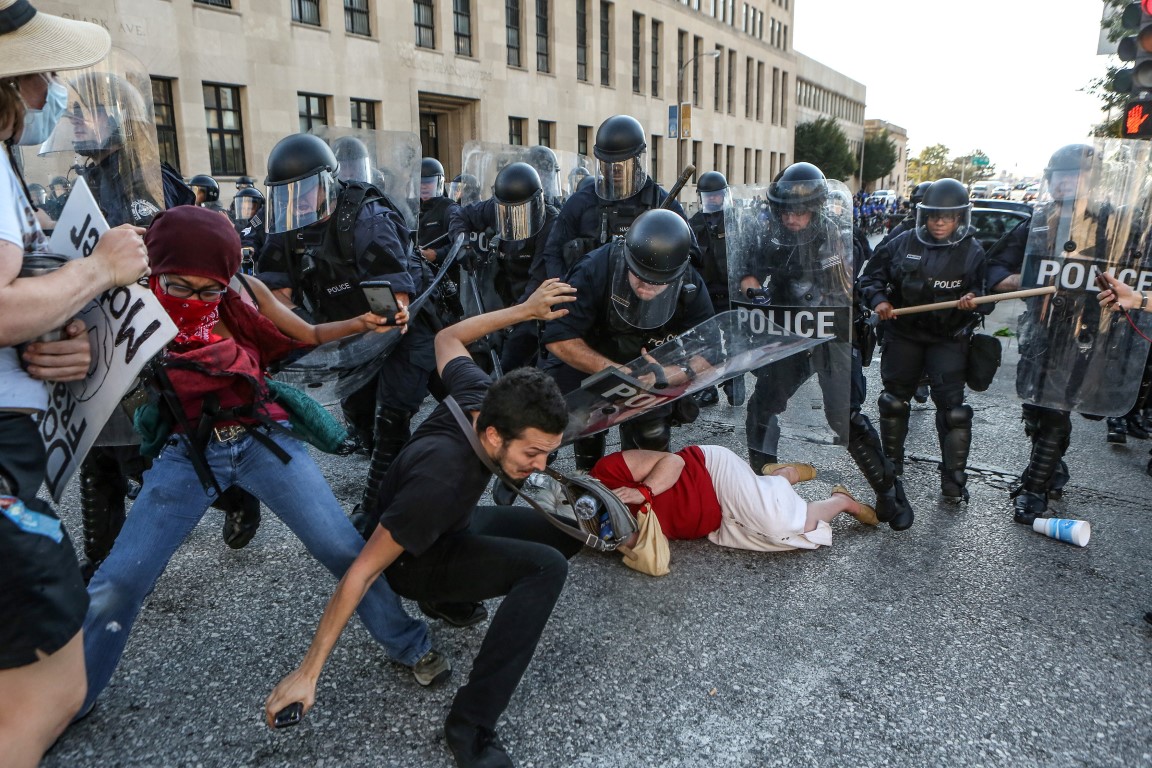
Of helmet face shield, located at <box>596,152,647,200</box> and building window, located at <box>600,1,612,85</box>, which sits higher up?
building window, located at <box>600,1,612,85</box>

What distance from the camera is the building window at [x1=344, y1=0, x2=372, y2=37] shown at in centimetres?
2153

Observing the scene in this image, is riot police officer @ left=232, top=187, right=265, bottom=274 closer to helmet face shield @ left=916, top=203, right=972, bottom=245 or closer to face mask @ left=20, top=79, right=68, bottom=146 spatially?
face mask @ left=20, top=79, right=68, bottom=146

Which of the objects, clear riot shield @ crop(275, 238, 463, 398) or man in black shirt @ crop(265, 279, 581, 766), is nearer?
man in black shirt @ crop(265, 279, 581, 766)

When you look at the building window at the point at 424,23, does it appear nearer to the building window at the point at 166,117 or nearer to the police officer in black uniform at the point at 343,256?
the building window at the point at 166,117

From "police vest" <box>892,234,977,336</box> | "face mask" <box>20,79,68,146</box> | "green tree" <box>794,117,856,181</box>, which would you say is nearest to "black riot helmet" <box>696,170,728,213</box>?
"police vest" <box>892,234,977,336</box>

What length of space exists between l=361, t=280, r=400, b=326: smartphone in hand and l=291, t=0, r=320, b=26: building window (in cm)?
2030

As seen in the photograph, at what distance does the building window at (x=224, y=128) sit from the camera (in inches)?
725

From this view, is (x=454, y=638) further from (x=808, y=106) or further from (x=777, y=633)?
(x=808, y=106)

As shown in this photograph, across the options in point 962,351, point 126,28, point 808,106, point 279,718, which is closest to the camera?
point 279,718

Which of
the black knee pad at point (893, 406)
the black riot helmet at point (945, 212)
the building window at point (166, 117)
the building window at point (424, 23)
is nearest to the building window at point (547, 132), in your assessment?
the building window at point (424, 23)

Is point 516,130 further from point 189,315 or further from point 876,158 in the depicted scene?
point 876,158

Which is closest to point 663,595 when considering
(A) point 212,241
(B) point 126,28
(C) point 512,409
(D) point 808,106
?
(C) point 512,409

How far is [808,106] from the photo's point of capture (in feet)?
207

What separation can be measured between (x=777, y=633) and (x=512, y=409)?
1.49 metres
